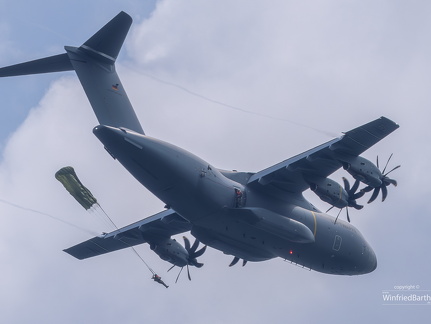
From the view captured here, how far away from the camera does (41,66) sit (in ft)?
79.8

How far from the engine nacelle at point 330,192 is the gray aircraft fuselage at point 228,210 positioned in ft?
4.05

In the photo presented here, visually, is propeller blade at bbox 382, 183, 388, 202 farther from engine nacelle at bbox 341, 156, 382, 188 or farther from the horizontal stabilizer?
the horizontal stabilizer

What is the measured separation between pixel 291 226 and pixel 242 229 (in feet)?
4.66

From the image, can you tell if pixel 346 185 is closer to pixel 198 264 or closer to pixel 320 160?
pixel 320 160

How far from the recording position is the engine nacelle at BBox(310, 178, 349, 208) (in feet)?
84.4

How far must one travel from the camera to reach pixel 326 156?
2511cm

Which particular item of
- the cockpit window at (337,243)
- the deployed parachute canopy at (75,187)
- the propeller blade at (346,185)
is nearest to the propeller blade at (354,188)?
the propeller blade at (346,185)

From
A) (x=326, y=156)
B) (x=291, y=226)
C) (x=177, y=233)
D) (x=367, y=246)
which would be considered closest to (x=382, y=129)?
(x=326, y=156)

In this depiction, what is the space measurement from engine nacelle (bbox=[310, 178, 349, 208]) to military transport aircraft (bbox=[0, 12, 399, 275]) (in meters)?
0.03

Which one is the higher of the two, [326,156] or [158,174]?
[326,156]

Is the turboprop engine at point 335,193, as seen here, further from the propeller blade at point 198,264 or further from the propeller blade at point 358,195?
the propeller blade at point 198,264

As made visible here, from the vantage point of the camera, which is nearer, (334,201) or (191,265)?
(334,201)

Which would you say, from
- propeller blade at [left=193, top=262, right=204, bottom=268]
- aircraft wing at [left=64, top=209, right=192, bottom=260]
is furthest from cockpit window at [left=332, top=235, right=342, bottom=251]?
aircraft wing at [left=64, top=209, right=192, bottom=260]

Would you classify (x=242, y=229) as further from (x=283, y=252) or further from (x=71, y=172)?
(x=71, y=172)
